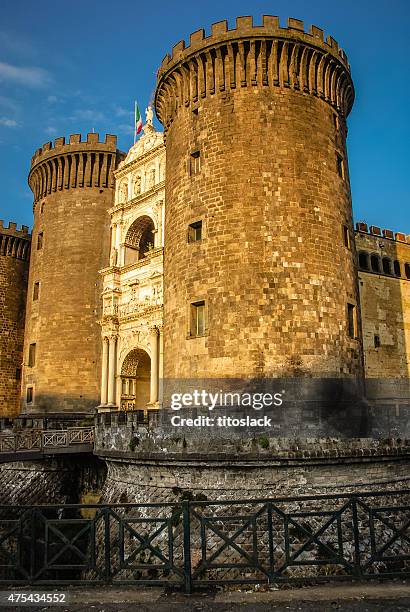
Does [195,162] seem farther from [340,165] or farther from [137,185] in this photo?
[137,185]

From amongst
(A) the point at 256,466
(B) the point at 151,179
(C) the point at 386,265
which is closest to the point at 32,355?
(B) the point at 151,179

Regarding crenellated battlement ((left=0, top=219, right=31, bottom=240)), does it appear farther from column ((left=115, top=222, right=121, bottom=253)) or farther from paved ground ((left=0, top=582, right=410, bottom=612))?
paved ground ((left=0, top=582, right=410, bottom=612))

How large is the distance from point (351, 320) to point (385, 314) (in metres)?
12.6

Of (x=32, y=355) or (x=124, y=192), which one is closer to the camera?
(x=124, y=192)

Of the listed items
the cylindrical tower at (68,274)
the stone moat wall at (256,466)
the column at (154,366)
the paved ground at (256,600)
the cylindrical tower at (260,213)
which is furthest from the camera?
the cylindrical tower at (68,274)

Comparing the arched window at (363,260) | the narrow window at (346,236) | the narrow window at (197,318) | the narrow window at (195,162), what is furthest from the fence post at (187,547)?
the arched window at (363,260)

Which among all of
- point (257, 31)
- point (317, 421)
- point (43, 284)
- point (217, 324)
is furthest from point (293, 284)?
point (43, 284)

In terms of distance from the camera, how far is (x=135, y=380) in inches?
1024

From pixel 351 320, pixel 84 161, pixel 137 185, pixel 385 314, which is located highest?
pixel 84 161

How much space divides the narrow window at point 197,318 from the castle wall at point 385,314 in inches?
524

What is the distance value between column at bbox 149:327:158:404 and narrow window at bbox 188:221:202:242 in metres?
7.87

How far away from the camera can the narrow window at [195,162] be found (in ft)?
54.7

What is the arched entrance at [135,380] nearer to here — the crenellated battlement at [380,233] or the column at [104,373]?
the column at [104,373]

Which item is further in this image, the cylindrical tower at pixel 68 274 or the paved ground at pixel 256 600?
the cylindrical tower at pixel 68 274
